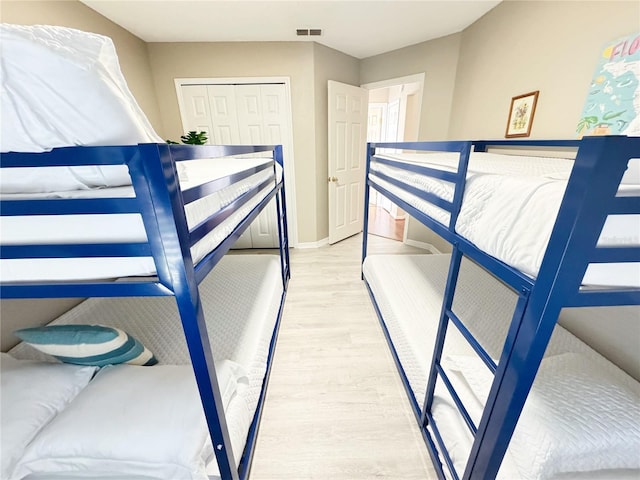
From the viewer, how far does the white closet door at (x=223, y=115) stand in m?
2.93

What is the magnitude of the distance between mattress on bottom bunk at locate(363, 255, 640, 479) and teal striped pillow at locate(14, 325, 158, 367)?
1365 mm

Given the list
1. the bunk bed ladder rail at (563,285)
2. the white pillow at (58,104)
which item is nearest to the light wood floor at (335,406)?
the bunk bed ladder rail at (563,285)

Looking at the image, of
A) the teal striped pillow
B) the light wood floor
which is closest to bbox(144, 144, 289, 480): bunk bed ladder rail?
the light wood floor

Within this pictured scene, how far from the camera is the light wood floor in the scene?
1.16 metres

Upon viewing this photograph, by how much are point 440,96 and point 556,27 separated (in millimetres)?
1279

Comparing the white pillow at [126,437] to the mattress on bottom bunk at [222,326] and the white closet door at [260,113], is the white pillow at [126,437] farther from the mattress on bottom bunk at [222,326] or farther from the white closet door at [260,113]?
the white closet door at [260,113]

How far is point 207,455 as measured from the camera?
90cm

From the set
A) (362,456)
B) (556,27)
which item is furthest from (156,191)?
(556,27)

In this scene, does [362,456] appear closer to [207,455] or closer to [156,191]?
[207,455]

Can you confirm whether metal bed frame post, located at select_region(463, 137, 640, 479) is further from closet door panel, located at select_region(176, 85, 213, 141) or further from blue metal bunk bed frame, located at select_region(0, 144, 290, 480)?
closet door panel, located at select_region(176, 85, 213, 141)

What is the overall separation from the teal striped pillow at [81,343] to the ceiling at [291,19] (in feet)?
8.24

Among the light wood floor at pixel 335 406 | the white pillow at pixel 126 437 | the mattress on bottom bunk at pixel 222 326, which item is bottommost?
the light wood floor at pixel 335 406

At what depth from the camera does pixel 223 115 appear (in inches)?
119

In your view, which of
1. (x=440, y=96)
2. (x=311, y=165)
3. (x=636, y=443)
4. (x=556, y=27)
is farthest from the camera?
(x=311, y=165)
